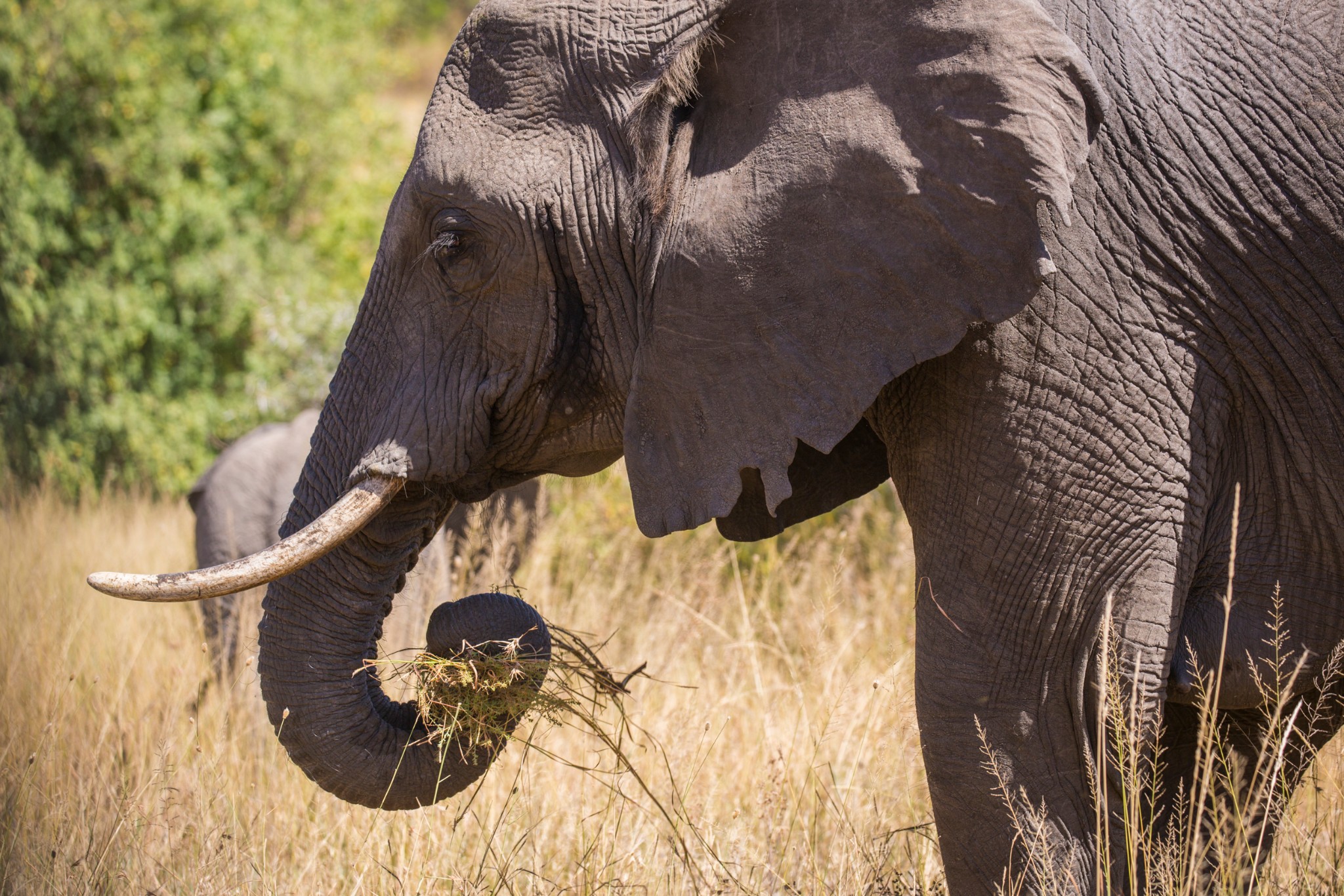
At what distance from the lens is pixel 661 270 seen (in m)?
2.52

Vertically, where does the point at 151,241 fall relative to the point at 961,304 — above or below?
above

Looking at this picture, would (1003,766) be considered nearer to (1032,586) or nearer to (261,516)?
(1032,586)

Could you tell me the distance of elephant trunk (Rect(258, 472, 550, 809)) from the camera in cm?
278

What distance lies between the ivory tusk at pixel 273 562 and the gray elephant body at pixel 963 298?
0.20 ft

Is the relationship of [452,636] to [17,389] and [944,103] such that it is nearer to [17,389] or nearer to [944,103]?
[944,103]

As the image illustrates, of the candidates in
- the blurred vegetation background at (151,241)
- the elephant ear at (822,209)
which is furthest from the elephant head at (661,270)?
the blurred vegetation background at (151,241)

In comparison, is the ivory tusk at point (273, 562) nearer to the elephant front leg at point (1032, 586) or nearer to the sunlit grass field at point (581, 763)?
the sunlit grass field at point (581, 763)

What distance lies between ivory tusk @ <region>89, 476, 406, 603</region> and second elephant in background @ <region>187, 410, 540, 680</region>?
246 centimetres

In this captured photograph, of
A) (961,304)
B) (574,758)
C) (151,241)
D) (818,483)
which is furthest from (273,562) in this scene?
(151,241)

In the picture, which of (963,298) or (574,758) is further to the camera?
(574,758)

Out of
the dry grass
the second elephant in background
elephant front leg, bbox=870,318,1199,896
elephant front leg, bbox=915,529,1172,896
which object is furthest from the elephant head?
the second elephant in background

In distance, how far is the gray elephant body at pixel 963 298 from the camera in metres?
2.31

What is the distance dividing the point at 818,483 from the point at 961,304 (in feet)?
2.40

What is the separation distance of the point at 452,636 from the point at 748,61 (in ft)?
4.53
